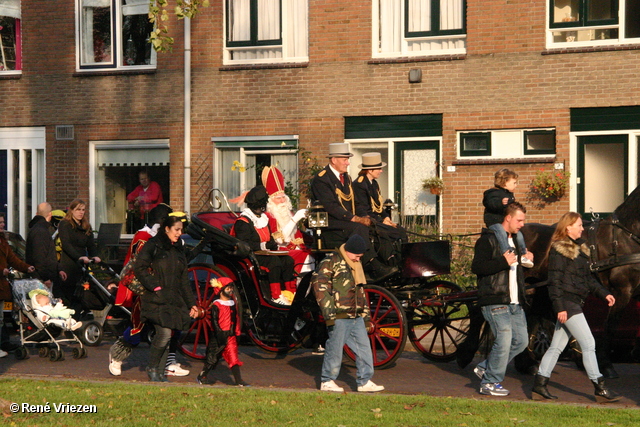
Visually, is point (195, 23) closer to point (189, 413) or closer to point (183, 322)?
point (183, 322)

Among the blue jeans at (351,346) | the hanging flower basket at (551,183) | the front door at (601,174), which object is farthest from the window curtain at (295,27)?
the blue jeans at (351,346)

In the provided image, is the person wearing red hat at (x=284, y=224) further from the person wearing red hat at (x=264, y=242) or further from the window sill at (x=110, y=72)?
the window sill at (x=110, y=72)

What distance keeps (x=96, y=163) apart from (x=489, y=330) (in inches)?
507

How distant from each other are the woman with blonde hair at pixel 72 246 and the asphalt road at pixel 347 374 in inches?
60.4

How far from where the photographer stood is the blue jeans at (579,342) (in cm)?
903

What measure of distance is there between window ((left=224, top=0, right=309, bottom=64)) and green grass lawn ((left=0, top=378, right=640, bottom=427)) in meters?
11.4

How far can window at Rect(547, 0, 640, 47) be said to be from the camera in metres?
17.9

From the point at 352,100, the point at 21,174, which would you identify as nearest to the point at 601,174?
the point at 352,100

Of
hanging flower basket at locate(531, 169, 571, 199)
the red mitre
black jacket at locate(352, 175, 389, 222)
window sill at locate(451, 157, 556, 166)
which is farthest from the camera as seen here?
window sill at locate(451, 157, 556, 166)

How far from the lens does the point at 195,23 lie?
806 inches

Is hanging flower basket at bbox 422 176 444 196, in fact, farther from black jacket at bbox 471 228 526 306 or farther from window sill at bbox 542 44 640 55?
black jacket at bbox 471 228 526 306

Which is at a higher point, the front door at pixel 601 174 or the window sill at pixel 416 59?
the window sill at pixel 416 59

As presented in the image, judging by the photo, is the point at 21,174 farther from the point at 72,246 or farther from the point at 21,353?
the point at 21,353

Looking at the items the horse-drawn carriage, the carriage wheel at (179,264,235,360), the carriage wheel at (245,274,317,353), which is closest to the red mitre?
the horse-drawn carriage
